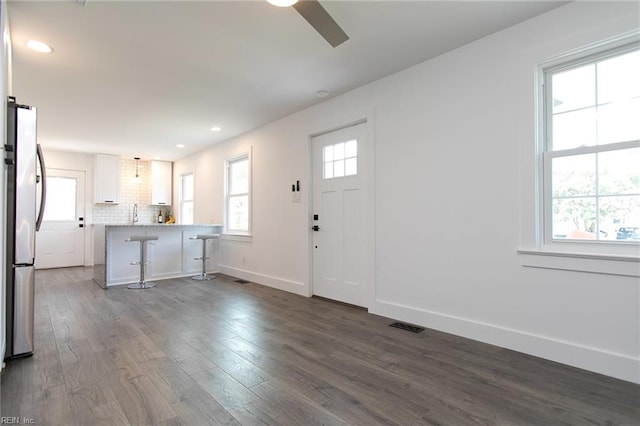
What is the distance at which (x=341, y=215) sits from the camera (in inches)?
160

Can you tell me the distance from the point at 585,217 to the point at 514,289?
726 millimetres

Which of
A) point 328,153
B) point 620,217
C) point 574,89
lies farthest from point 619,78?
point 328,153

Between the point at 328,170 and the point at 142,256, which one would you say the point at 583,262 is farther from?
the point at 142,256

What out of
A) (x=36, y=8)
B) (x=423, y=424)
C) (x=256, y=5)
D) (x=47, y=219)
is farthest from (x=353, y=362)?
(x=47, y=219)

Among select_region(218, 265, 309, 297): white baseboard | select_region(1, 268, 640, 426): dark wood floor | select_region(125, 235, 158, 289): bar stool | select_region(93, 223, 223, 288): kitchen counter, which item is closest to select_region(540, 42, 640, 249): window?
select_region(1, 268, 640, 426): dark wood floor

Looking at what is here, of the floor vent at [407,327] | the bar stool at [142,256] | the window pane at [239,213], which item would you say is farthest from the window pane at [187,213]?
the floor vent at [407,327]

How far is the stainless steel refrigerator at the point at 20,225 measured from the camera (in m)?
2.29

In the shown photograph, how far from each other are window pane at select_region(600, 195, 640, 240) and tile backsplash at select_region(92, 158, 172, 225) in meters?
8.78

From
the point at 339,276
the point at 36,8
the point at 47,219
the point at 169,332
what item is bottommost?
the point at 169,332

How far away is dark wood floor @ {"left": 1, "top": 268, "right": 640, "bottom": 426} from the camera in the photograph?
173cm

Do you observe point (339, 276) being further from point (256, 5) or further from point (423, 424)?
point (256, 5)

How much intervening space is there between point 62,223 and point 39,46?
5.64 meters

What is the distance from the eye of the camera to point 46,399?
1.87 m

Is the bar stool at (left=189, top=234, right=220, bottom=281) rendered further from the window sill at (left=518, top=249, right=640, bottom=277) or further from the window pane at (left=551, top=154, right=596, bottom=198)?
the window pane at (left=551, top=154, right=596, bottom=198)
